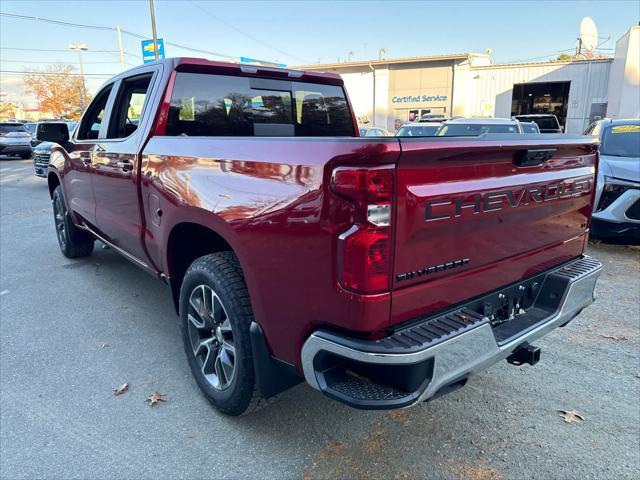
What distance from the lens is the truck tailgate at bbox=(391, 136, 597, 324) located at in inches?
74.2

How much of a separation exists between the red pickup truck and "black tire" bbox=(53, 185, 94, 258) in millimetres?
2714

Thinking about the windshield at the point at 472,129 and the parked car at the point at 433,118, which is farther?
the parked car at the point at 433,118

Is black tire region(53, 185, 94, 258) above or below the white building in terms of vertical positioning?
below

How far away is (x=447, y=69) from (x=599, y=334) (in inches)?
1242

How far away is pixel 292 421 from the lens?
2.79 meters

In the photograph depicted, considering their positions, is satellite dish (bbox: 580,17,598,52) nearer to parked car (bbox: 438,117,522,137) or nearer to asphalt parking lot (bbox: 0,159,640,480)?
parked car (bbox: 438,117,522,137)

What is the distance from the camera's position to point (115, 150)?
12.1 ft

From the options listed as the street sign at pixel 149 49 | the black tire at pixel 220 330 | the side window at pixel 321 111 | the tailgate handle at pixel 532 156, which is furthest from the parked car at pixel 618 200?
the street sign at pixel 149 49

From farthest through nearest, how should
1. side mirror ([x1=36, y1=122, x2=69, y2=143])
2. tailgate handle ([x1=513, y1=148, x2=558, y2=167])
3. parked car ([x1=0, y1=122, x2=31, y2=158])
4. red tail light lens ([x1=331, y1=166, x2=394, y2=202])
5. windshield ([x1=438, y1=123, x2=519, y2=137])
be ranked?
parked car ([x1=0, y1=122, x2=31, y2=158])
windshield ([x1=438, y1=123, x2=519, y2=137])
side mirror ([x1=36, y1=122, x2=69, y2=143])
tailgate handle ([x1=513, y1=148, x2=558, y2=167])
red tail light lens ([x1=331, y1=166, x2=394, y2=202])

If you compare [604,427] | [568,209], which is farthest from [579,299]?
[604,427]

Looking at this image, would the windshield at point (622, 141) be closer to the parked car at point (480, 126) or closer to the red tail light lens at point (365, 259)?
the parked car at point (480, 126)

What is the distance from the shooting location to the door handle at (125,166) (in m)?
3.43

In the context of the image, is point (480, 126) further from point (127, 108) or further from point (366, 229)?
point (366, 229)

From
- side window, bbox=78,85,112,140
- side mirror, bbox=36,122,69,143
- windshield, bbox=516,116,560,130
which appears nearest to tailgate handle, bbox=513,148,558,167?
side window, bbox=78,85,112,140
